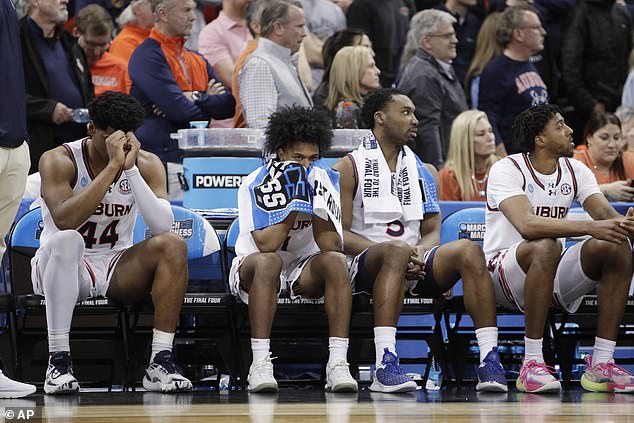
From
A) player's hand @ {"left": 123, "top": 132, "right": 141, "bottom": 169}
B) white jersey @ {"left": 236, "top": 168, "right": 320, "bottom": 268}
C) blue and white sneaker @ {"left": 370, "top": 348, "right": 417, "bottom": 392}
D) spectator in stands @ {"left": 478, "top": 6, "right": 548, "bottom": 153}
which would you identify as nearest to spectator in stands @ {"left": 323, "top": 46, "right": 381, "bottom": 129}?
spectator in stands @ {"left": 478, "top": 6, "right": 548, "bottom": 153}

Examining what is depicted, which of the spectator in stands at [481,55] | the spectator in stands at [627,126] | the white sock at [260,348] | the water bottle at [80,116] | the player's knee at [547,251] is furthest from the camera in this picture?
the spectator in stands at [481,55]

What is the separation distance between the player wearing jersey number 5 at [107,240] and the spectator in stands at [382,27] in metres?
4.23

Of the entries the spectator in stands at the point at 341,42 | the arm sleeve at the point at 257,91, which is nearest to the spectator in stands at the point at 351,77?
the spectator in stands at the point at 341,42

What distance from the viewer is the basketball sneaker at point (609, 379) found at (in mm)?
6070

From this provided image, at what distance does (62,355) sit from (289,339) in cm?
129

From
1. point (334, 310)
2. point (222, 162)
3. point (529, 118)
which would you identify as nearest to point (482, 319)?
point (334, 310)

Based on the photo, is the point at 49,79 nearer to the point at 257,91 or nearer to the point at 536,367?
the point at 257,91

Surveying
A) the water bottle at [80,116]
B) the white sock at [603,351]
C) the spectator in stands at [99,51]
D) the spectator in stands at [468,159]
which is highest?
the spectator in stands at [99,51]

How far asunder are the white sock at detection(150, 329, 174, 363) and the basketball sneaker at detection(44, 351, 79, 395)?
431mm

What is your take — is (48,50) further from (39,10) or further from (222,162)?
(222,162)

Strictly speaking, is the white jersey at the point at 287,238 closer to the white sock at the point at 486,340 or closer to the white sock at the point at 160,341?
the white sock at the point at 160,341

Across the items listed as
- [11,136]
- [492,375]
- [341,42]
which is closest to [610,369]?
[492,375]

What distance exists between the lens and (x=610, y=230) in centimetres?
605

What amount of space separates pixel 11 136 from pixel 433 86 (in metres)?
4.02
